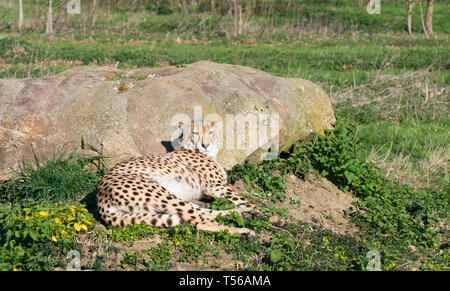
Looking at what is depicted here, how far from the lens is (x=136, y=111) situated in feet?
19.4

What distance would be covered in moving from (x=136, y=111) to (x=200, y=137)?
2.81ft

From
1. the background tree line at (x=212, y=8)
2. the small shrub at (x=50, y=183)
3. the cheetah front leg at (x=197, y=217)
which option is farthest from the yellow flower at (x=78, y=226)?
the background tree line at (x=212, y=8)

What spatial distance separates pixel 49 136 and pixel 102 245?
2056 mm

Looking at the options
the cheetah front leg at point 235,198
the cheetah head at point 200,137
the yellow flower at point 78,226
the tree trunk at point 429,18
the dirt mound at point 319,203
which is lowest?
the dirt mound at point 319,203

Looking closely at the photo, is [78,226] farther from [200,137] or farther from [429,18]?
[429,18]

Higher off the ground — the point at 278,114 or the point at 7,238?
the point at 278,114

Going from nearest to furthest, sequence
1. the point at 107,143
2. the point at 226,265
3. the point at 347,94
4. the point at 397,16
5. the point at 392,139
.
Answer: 1. the point at 226,265
2. the point at 107,143
3. the point at 392,139
4. the point at 347,94
5. the point at 397,16

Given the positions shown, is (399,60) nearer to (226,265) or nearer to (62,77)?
(62,77)

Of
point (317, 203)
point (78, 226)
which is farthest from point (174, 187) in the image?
point (317, 203)

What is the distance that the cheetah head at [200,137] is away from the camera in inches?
224

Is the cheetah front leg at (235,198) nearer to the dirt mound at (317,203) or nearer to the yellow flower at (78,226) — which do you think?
the dirt mound at (317,203)

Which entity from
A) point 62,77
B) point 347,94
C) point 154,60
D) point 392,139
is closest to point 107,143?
point 62,77

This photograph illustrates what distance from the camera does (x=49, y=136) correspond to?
573 centimetres

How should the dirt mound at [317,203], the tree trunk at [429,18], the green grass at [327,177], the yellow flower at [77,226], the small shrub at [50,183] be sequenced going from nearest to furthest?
the green grass at [327,177]
the yellow flower at [77,226]
the small shrub at [50,183]
the dirt mound at [317,203]
the tree trunk at [429,18]
